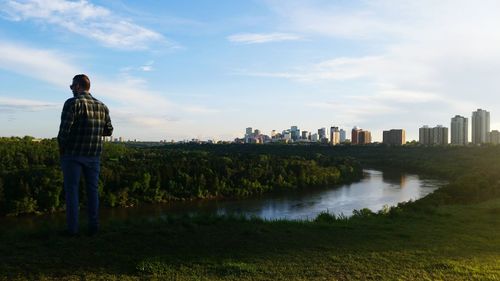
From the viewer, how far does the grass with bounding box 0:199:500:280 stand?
4.63m

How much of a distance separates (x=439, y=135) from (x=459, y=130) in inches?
195

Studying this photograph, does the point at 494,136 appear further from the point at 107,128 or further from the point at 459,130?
the point at 107,128

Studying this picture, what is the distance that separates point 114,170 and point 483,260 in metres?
40.2

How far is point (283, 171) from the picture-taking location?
54000mm

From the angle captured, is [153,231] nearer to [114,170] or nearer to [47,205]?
[47,205]

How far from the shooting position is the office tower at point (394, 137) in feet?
388

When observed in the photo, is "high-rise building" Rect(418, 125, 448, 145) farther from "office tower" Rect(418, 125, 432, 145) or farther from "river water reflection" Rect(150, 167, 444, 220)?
"river water reflection" Rect(150, 167, 444, 220)

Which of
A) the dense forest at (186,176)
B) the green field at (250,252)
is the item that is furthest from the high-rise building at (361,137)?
the green field at (250,252)

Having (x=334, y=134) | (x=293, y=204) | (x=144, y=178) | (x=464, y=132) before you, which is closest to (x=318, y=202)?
(x=293, y=204)

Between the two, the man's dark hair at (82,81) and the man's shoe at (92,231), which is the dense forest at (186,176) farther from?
the man's dark hair at (82,81)

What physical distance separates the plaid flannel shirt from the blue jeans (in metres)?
0.10

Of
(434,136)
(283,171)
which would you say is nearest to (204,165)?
(283,171)

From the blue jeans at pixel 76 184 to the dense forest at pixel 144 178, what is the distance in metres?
29.0

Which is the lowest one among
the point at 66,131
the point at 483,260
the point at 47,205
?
the point at 47,205
